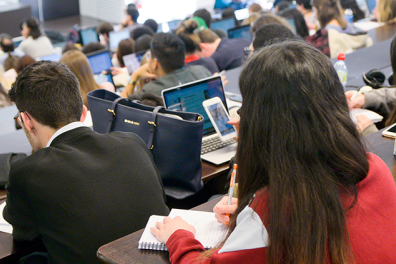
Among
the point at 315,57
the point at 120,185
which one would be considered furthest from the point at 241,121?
the point at 120,185

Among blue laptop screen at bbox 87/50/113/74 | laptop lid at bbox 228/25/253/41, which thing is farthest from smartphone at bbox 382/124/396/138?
laptop lid at bbox 228/25/253/41

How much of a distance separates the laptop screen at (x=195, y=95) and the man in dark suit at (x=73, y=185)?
84cm

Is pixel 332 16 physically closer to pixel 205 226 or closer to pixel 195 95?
pixel 195 95

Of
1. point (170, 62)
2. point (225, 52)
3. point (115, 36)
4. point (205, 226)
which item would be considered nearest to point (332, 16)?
point (225, 52)

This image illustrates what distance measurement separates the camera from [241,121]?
0.97m

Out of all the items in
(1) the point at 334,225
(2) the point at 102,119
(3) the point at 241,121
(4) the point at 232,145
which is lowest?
(4) the point at 232,145

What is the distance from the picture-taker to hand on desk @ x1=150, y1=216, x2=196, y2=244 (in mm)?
1171

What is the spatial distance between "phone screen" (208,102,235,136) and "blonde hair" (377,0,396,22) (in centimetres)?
386

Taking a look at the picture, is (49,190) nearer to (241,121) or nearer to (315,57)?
(241,121)

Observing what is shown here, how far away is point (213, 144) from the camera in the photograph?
7.82ft

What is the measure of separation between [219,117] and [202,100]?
0.67 feet

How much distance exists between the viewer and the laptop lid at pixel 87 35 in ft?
24.1

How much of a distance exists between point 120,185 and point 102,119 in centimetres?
89

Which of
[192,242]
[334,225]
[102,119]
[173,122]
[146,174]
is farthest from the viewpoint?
[102,119]
